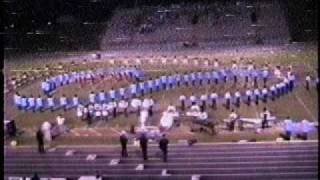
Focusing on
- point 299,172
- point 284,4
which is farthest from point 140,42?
point 299,172

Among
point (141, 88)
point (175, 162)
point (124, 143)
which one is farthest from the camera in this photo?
point (141, 88)

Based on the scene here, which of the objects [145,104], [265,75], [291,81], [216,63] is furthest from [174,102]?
[291,81]

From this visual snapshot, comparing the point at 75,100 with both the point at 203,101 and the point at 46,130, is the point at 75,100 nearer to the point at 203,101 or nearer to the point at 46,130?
the point at 46,130

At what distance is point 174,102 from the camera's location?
4.44 meters

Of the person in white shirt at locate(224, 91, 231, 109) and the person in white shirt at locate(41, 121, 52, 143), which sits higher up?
the person in white shirt at locate(224, 91, 231, 109)

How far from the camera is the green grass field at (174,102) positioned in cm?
426

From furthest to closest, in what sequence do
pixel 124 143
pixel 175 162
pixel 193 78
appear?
pixel 193 78 < pixel 175 162 < pixel 124 143

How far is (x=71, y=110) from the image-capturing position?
4469 millimetres

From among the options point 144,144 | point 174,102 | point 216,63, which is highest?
point 216,63

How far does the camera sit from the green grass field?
14.0 feet

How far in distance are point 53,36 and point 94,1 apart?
1.06ft

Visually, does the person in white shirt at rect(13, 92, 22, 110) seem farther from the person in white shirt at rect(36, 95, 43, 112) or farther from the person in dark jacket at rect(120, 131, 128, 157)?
the person in dark jacket at rect(120, 131, 128, 157)

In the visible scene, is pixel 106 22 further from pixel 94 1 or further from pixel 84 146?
pixel 84 146

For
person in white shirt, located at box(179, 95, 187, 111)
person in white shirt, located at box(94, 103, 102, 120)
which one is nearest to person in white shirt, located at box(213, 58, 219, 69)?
person in white shirt, located at box(179, 95, 187, 111)
